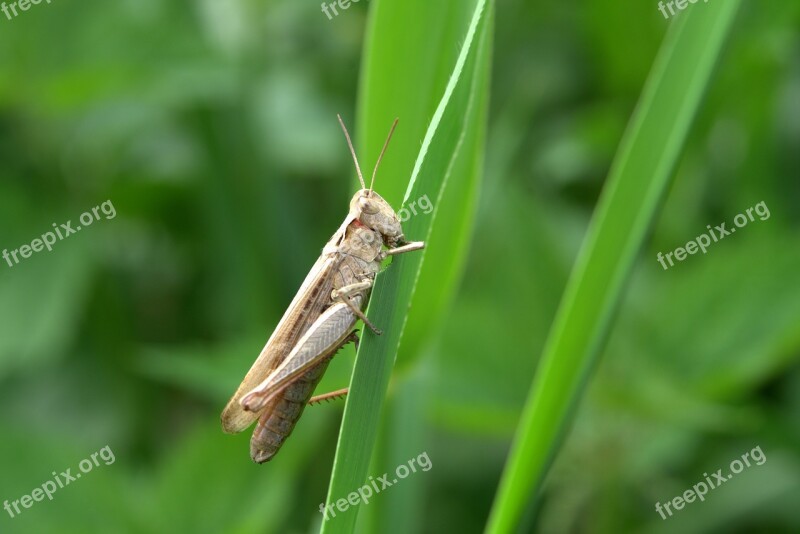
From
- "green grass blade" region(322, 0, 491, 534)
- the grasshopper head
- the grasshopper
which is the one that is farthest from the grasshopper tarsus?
"green grass blade" region(322, 0, 491, 534)

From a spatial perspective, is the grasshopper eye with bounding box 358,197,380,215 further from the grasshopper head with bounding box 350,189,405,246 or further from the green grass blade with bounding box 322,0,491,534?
the green grass blade with bounding box 322,0,491,534

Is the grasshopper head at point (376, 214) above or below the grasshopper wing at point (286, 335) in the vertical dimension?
above

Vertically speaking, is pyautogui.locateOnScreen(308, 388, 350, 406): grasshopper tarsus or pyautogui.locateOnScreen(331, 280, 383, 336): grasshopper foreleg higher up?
pyautogui.locateOnScreen(331, 280, 383, 336): grasshopper foreleg

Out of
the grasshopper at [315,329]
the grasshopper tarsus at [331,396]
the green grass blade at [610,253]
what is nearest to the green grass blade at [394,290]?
the green grass blade at [610,253]

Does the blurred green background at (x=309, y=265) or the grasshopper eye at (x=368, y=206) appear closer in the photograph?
the grasshopper eye at (x=368, y=206)

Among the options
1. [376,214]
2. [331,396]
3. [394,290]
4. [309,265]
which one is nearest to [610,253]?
[394,290]

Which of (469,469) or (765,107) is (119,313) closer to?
(469,469)

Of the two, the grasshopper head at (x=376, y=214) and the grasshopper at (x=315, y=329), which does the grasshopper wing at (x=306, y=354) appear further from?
the grasshopper head at (x=376, y=214)
